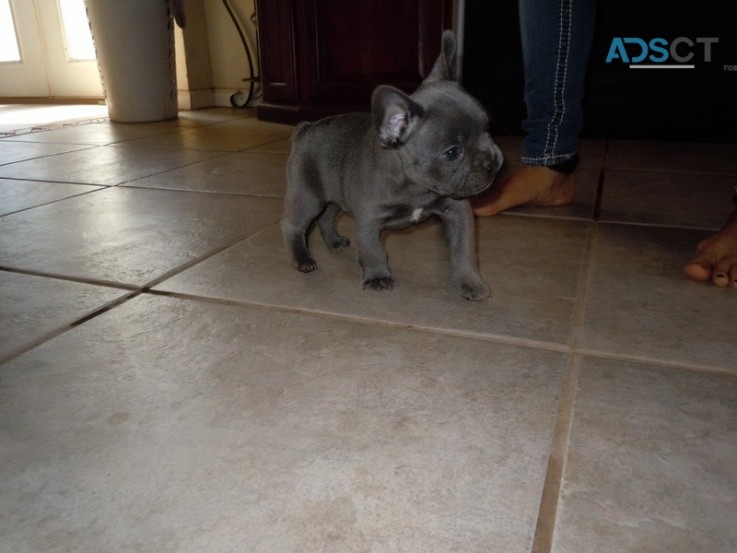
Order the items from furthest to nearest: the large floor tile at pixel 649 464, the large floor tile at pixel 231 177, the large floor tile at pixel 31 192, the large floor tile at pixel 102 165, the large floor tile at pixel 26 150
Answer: the large floor tile at pixel 26 150 → the large floor tile at pixel 102 165 → the large floor tile at pixel 231 177 → the large floor tile at pixel 31 192 → the large floor tile at pixel 649 464

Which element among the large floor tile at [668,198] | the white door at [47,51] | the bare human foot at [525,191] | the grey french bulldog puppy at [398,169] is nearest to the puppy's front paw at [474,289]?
the grey french bulldog puppy at [398,169]

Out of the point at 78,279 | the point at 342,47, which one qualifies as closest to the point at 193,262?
the point at 78,279

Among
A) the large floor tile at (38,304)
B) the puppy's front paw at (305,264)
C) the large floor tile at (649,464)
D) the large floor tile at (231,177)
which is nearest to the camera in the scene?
the large floor tile at (649,464)

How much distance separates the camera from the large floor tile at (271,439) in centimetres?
62

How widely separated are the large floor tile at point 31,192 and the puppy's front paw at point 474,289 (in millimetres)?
1381

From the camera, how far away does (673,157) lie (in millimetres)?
2504

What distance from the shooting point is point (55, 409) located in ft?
2.69

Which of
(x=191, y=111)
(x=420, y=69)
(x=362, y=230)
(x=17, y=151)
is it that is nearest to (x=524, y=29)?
(x=362, y=230)

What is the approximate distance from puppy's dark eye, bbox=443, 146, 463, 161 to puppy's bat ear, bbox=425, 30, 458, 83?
0.22 meters

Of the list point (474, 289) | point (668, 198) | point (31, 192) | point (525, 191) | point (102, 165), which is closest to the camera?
point (474, 289)

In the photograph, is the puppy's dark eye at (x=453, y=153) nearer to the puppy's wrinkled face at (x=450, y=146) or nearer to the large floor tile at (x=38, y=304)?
the puppy's wrinkled face at (x=450, y=146)

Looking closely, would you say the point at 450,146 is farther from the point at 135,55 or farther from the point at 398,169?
the point at 135,55

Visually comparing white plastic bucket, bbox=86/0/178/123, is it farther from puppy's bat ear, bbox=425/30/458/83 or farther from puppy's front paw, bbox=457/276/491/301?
puppy's front paw, bbox=457/276/491/301

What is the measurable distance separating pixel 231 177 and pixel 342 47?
1.50 m
